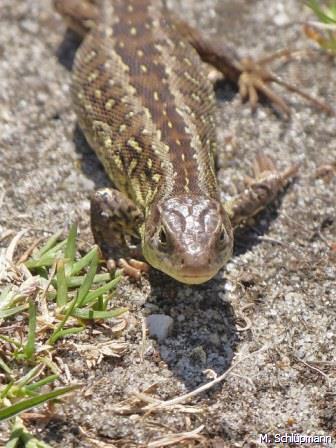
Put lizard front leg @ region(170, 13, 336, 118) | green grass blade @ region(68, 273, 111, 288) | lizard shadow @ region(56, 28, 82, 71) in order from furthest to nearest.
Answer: lizard shadow @ region(56, 28, 82, 71) → lizard front leg @ region(170, 13, 336, 118) → green grass blade @ region(68, 273, 111, 288)

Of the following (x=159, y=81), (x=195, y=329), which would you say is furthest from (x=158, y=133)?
(x=195, y=329)

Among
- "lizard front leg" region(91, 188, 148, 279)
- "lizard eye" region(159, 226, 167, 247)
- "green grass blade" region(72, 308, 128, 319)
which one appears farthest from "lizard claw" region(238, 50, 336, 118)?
"green grass blade" region(72, 308, 128, 319)

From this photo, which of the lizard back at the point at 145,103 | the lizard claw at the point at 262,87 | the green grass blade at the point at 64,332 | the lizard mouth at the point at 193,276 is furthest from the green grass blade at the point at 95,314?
the lizard claw at the point at 262,87

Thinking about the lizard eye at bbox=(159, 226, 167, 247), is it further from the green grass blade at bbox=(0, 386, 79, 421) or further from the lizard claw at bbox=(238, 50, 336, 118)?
the lizard claw at bbox=(238, 50, 336, 118)

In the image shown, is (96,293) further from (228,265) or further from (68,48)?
(68,48)

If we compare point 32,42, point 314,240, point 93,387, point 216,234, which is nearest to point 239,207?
point 314,240

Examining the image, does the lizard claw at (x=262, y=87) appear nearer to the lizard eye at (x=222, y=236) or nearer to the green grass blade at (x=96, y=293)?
the lizard eye at (x=222, y=236)

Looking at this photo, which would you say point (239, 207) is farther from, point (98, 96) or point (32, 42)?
point (32, 42)
